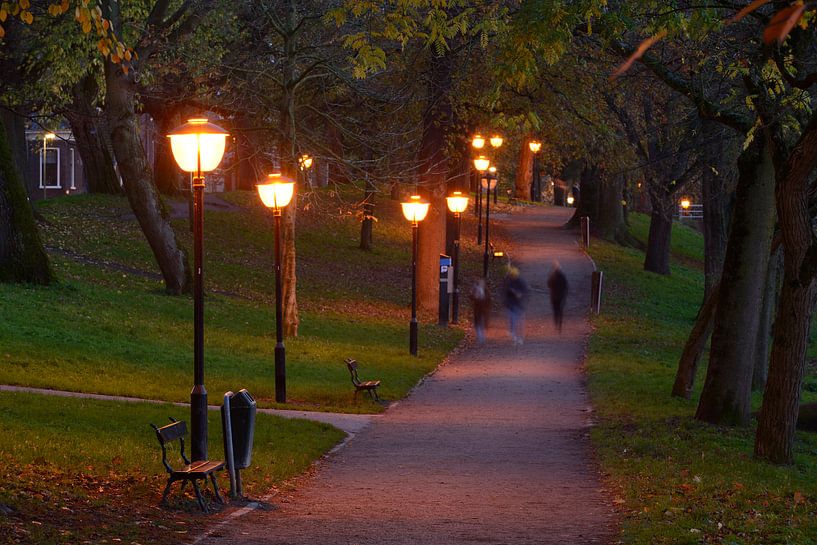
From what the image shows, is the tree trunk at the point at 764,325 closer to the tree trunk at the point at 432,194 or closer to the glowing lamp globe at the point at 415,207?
the glowing lamp globe at the point at 415,207

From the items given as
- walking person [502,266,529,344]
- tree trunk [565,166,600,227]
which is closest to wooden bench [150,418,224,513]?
walking person [502,266,529,344]

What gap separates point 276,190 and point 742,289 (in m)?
7.88

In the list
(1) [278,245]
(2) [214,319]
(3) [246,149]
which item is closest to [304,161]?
(2) [214,319]

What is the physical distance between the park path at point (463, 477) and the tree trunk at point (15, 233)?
954cm

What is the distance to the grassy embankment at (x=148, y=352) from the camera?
1028 centimetres

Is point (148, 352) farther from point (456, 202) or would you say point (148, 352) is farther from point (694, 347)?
point (456, 202)

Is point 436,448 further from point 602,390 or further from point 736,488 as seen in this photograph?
point 602,390

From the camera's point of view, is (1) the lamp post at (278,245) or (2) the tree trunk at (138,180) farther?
(2) the tree trunk at (138,180)

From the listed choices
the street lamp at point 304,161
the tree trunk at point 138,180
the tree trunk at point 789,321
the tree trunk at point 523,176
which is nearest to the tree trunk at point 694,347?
the tree trunk at point 789,321

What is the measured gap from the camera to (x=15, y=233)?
85.5 feet

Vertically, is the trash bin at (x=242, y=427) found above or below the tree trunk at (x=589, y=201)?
below

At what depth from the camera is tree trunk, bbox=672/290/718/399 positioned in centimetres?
1831

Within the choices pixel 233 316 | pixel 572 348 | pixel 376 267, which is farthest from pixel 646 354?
pixel 376 267

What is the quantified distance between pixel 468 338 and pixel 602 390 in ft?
32.8
